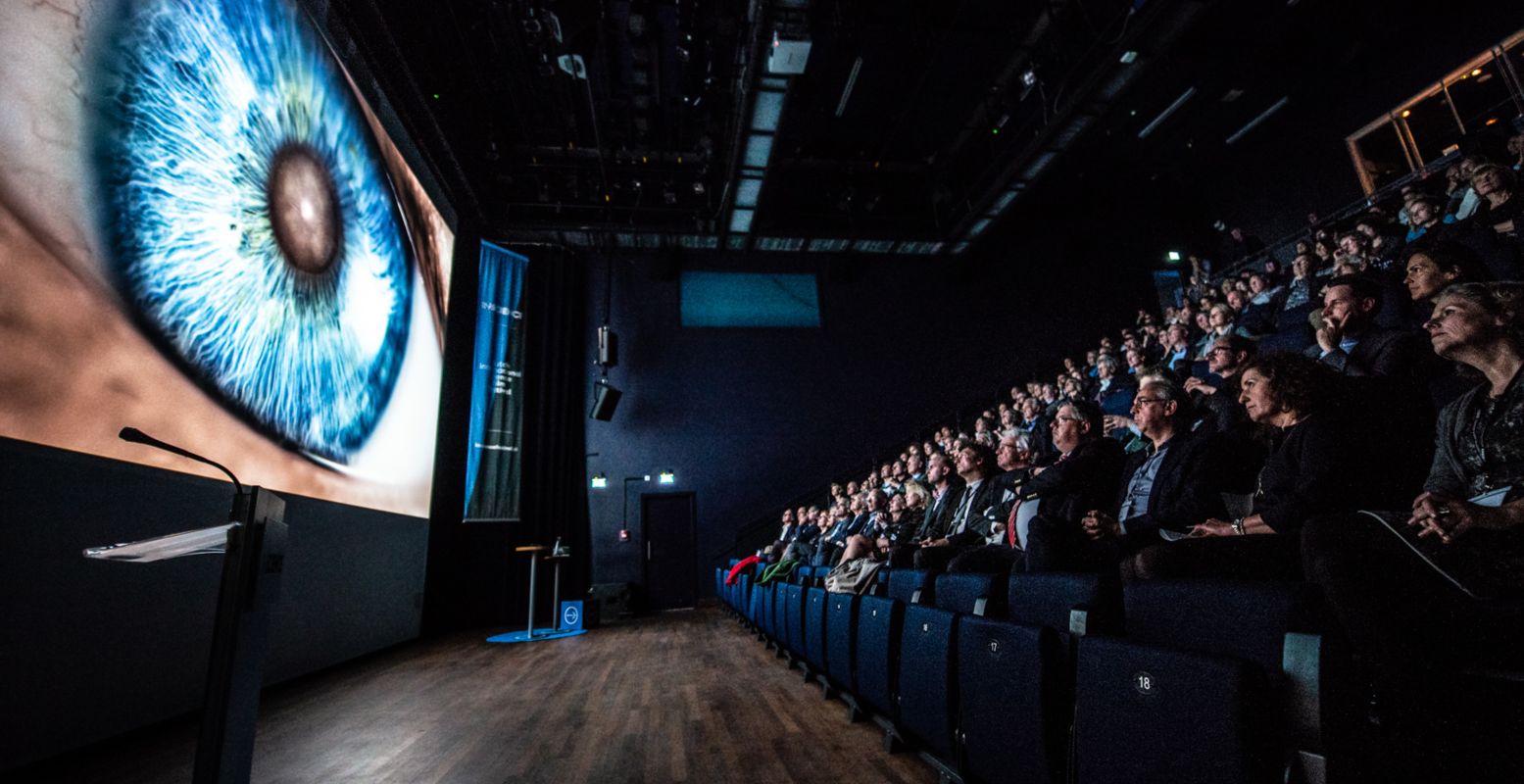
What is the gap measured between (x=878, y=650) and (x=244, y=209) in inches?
127

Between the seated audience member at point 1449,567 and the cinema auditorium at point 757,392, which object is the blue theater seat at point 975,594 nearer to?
the cinema auditorium at point 757,392

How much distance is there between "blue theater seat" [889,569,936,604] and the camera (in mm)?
1936

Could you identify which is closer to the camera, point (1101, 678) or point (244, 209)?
point (1101, 678)

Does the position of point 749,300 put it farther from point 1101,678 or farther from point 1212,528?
point 1101,678

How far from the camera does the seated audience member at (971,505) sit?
2.93 m

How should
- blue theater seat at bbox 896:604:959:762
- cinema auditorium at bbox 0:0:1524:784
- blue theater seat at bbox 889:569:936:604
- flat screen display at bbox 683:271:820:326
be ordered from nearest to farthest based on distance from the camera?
cinema auditorium at bbox 0:0:1524:784 < blue theater seat at bbox 896:604:959:762 < blue theater seat at bbox 889:569:936:604 < flat screen display at bbox 683:271:820:326

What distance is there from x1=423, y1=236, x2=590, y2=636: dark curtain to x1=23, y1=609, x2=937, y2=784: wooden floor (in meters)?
2.48

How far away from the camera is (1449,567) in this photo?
924 millimetres

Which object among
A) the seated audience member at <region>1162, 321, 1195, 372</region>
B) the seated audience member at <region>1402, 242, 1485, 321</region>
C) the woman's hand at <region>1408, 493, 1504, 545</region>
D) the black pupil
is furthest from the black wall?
the seated audience member at <region>1162, 321, 1195, 372</region>

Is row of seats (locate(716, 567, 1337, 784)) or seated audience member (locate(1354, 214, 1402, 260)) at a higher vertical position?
seated audience member (locate(1354, 214, 1402, 260))

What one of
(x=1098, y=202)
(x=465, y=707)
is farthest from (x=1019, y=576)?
(x=1098, y=202)

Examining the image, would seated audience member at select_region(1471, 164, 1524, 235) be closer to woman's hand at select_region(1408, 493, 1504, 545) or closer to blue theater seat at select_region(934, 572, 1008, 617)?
woman's hand at select_region(1408, 493, 1504, 545)

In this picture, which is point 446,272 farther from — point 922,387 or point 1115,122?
point 1115,122

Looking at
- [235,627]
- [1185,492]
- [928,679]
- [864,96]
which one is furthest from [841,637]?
[864,96]
